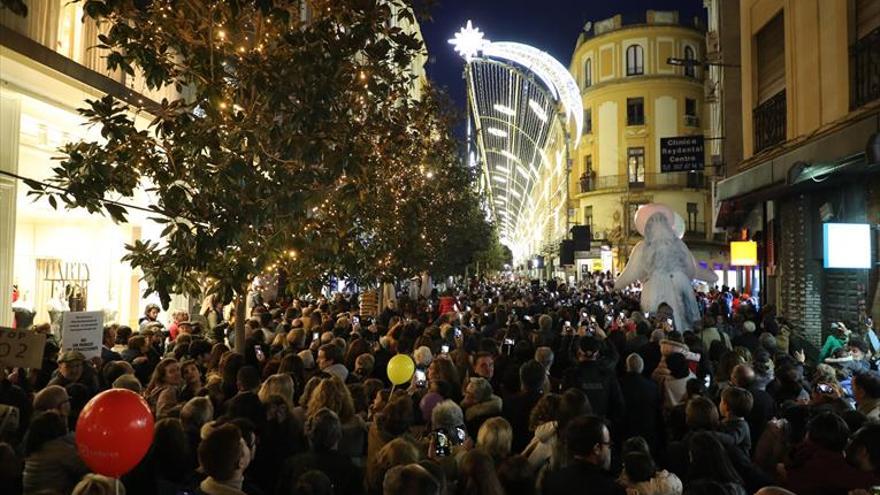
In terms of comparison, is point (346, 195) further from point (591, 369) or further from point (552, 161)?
point (552, 161)

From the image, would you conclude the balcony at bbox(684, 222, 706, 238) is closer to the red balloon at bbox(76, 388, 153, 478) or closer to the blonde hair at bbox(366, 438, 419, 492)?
the blonde hair at bbox(366, 438, 419, 492)

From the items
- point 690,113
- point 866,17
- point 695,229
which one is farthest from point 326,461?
point 690,113

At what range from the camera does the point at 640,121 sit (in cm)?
5138

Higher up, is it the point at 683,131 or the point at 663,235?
the point at 683,131

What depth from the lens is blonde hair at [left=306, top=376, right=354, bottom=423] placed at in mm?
5785

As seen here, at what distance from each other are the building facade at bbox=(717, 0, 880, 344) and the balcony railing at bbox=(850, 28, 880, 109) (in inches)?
0.7

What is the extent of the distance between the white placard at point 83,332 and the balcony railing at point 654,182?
43769 millimetres

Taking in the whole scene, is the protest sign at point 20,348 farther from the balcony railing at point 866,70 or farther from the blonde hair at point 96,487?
the balcony railing at point 866,70

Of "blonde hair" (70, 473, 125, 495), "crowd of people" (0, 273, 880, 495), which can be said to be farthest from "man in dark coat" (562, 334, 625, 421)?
"blonde hair" (70, 473, 125, 495)

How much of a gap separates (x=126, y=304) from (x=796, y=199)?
16629mm

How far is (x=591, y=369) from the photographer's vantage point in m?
7.73

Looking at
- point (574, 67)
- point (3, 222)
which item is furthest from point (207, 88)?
point (574, 67)

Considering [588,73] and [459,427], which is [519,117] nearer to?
[588,73]

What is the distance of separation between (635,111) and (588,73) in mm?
5352
